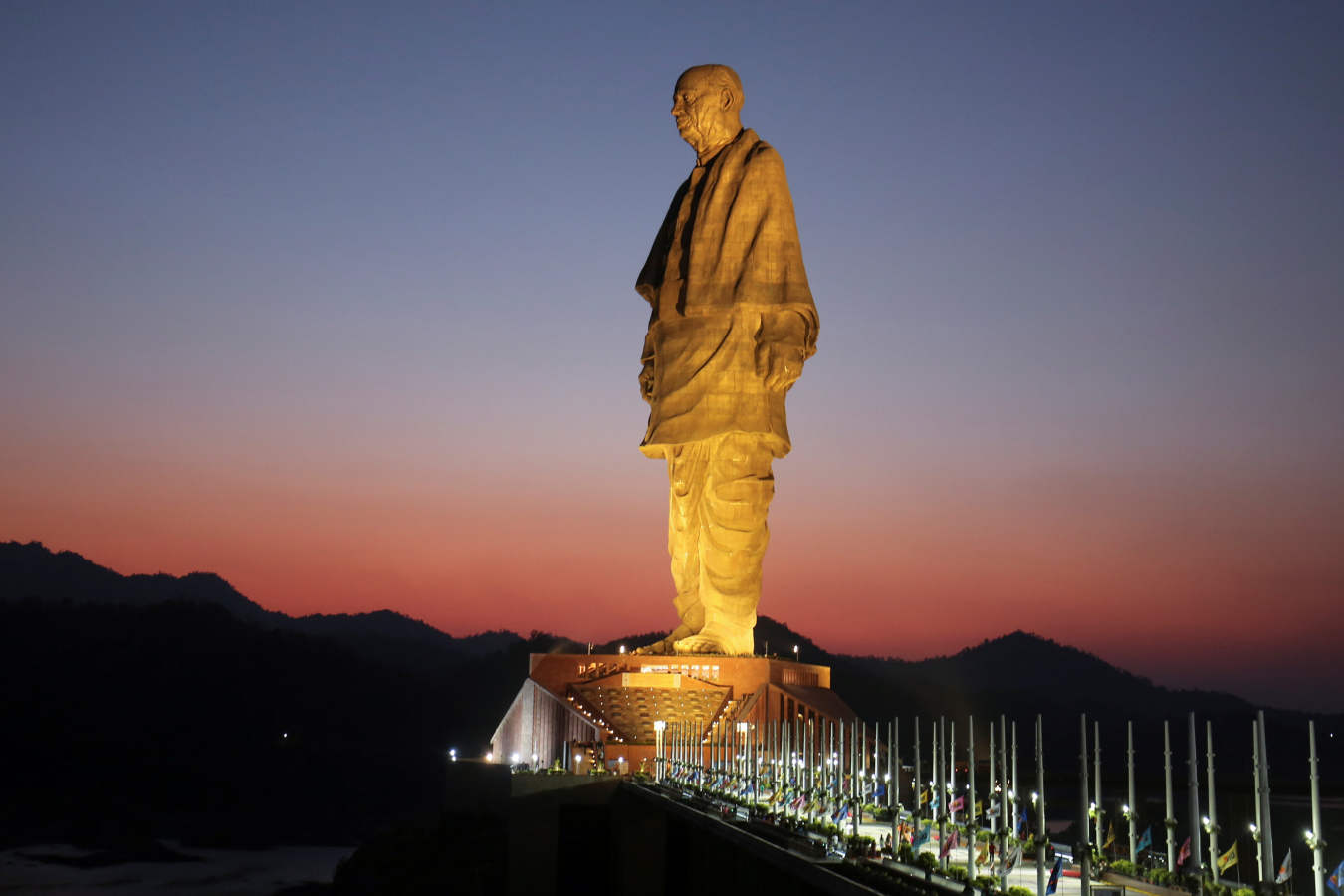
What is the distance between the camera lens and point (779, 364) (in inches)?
1121

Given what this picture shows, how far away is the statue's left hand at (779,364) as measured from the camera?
28.5 metres

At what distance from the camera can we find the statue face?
3019 cm

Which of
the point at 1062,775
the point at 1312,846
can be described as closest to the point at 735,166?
the point at 1062,775

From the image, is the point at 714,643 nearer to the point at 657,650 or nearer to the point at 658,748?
the point at 657,650

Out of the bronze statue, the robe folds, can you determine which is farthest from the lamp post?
the robe folds

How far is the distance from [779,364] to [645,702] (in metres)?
7.67

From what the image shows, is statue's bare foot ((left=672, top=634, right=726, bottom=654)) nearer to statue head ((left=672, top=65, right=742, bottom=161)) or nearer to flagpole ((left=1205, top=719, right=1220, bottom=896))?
statue head ((left=672, top=65, right=742, bottom=161))

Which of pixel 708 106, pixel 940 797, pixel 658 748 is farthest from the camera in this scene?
pixel 708 106

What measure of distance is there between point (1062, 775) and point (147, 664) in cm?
5856

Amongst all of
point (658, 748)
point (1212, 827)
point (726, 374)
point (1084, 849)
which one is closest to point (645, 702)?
point (658, 748)

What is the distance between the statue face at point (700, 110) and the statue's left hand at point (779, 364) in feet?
17.4

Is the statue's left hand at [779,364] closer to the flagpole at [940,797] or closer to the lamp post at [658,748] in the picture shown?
the lamp post at [658,748]

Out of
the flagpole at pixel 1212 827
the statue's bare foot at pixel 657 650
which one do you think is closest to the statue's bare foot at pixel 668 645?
the statue's bare foot at pixel 657 650

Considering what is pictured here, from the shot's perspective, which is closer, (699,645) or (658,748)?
(658,748)
